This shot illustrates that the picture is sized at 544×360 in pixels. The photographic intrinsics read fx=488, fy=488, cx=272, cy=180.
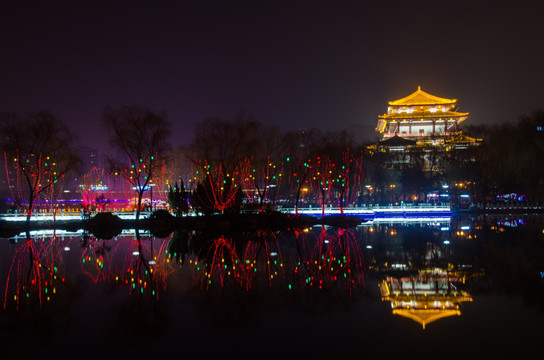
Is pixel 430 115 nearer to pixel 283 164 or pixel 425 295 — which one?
pixel 283 164

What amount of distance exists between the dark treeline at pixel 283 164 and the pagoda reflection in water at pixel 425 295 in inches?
831

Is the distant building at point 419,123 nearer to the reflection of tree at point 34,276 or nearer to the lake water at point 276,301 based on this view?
the lake water at point 276,301

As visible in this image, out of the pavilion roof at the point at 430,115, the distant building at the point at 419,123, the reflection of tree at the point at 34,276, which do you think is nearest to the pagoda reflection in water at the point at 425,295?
the reflection of tree at the point at 34,276

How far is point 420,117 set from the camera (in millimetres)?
69000

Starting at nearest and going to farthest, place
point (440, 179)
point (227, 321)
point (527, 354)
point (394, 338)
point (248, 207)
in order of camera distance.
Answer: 1. point (527, 354)
2. point (394, 338)
3. point (227, 321)
4. point (248, 207)
5. point (440, 179)

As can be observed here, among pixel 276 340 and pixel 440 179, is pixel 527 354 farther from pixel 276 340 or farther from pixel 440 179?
pixel 440 179

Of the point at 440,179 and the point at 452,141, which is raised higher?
the point at 452,141

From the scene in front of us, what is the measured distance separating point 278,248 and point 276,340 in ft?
39.9

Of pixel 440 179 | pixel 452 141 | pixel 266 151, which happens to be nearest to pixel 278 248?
pixel 266 151

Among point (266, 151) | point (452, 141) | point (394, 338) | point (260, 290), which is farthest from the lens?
point (452, 141)

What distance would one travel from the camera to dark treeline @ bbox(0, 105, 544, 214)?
3372 centimetres

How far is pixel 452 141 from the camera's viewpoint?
58.7 meters

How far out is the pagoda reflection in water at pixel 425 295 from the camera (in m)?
10.1

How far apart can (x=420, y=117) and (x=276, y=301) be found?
205 feet
